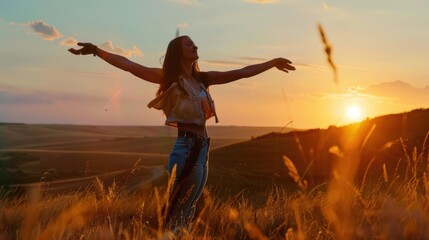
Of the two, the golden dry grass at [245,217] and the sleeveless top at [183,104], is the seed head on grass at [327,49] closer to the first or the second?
the golden dry grass at [245,217]

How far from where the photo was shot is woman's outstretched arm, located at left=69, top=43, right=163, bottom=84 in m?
5.51

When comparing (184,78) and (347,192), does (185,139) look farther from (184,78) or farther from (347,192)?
(347,192)

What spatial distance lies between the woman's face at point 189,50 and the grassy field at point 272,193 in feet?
4.19

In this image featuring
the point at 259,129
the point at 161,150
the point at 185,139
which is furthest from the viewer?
the point at 259,129

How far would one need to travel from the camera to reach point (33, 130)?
4075 inches

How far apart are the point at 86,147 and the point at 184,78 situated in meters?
67.0

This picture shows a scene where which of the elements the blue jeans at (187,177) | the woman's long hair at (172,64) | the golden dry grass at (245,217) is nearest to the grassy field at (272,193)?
the golden dry grass at (245,217)

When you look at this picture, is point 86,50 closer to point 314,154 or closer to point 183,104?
point 183,104

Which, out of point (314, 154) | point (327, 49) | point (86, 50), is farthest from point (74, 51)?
point (314, 154)

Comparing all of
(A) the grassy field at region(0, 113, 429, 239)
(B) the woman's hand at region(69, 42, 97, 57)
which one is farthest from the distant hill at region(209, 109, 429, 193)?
(B) the woman's hand at region(69, 42, 97, 57)

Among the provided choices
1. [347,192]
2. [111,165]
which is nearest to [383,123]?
[347,192]

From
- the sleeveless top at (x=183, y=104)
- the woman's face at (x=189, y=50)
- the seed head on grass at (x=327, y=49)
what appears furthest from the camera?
the woman's face at (x=189, y=50)

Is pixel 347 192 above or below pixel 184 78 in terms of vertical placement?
below

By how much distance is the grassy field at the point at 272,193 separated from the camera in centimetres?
223
